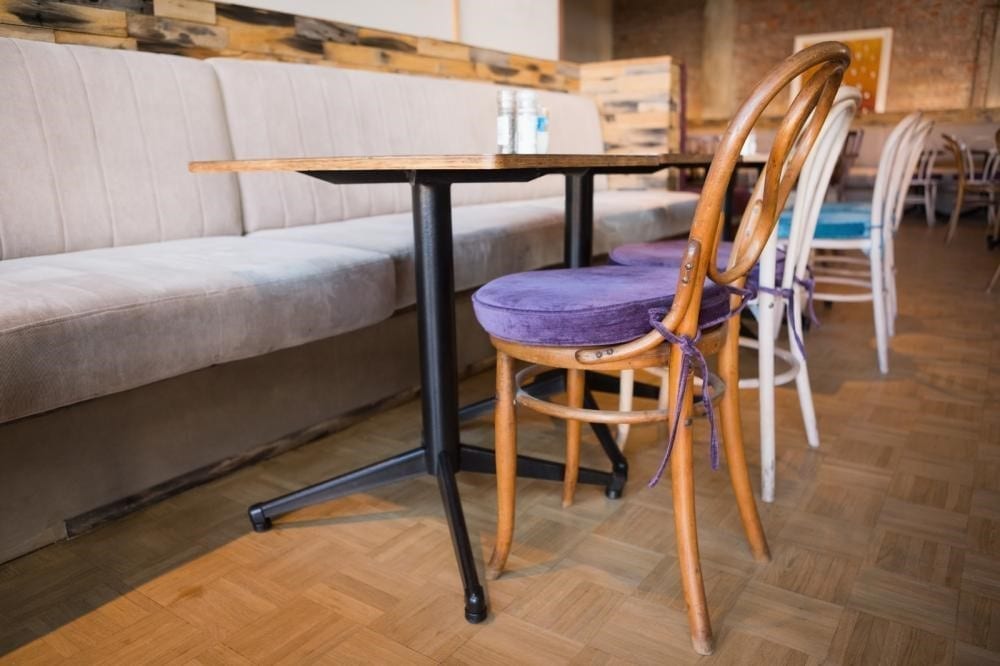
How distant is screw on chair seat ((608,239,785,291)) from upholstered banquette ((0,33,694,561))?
0.38 m

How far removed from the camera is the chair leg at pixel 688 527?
1.13 metres

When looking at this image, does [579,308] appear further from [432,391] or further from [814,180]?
[814,180]

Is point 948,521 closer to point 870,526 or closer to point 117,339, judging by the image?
point 870,526

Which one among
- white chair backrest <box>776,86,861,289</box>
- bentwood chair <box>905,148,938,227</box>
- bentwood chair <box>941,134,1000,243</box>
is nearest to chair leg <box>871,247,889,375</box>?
white chair backrest <box>776,86,861,289</box>

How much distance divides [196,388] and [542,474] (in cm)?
79

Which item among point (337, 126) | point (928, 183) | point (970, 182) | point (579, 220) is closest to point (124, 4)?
point (337, 126)

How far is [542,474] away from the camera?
161 cm

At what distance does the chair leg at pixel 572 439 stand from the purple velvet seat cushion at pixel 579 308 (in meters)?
0.28

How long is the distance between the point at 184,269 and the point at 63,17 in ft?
3.35

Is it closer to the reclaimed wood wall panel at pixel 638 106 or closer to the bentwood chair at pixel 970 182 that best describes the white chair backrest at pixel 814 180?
the reclaimed wood wall panel at pixel 638 106

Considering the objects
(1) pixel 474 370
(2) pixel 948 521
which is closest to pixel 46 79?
(1) pixel 474 370

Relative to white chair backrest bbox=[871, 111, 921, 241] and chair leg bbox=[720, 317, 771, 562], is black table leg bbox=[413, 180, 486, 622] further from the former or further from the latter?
white chair backrest bbox=[871, 111, 921, 241]

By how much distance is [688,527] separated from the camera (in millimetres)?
1145

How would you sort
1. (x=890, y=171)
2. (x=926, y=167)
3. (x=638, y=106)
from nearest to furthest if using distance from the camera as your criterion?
(x=890, y=171), (x=638, y=106), (x=926, y=167)
